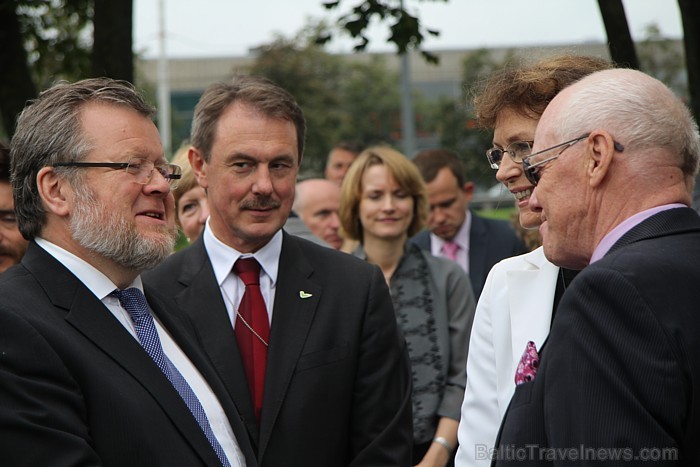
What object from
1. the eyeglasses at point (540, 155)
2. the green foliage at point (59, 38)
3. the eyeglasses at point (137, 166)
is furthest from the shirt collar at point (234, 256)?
the green foliage at point (59, 38)

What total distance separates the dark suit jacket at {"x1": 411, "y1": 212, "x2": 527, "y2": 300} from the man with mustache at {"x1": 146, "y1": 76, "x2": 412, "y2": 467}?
8.81 feet

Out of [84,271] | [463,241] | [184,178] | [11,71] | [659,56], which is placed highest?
[659,56]

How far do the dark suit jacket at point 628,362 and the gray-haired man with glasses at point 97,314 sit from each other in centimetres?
117

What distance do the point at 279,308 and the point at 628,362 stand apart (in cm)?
205

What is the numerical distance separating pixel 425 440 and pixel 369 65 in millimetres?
35069

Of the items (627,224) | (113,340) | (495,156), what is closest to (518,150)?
(495,156)

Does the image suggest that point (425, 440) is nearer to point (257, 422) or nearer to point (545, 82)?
point (257, 422)

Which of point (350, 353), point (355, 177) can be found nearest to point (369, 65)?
point (355, 177)

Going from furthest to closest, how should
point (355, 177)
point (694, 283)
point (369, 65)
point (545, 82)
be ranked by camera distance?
1. point (369, 65)
2. point (355, 177)
3. point (545, 82)
4. point (694, 283)

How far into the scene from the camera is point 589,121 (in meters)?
2.53

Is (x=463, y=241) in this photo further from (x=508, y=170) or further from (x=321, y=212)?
(x=508, y=170)

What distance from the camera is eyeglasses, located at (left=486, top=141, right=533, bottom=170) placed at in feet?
11.4

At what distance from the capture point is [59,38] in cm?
1120

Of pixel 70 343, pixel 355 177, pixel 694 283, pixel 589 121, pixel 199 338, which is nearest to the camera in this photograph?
pixel 694 283
